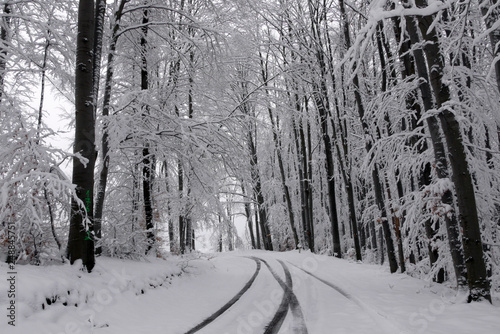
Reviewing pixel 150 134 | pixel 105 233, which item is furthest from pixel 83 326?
pixel 150 134

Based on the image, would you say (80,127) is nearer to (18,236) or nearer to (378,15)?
(18,236)

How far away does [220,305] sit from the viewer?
7.08 m

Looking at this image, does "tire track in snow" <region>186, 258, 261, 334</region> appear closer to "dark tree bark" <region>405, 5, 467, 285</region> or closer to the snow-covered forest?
the snow-covered forest

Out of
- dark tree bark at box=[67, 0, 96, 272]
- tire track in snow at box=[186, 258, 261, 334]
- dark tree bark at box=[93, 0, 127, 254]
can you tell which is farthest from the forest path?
dark tree bark at box=[93, 0, 127, 254]

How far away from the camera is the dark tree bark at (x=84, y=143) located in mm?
6762

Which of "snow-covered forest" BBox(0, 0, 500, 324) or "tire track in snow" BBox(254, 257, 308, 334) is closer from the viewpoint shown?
"tire track in snow" BBox(254, 257, 308, 334)

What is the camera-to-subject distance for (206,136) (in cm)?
909

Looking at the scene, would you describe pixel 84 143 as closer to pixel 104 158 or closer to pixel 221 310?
pixel 104 158

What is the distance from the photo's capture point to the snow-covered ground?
186 inches

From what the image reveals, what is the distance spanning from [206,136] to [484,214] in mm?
7106

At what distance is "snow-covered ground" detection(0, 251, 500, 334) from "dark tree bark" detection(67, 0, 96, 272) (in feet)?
1.73

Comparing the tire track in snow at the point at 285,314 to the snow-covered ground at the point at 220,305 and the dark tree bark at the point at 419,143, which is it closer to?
the snow-covered ground at the point at 220,305

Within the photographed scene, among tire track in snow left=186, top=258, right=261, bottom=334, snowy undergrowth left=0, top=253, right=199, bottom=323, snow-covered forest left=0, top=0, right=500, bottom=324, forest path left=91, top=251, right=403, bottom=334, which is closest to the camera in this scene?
snowy undergrowth left=0, top=253, right=199, bottom=323

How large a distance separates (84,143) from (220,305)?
4.48m
